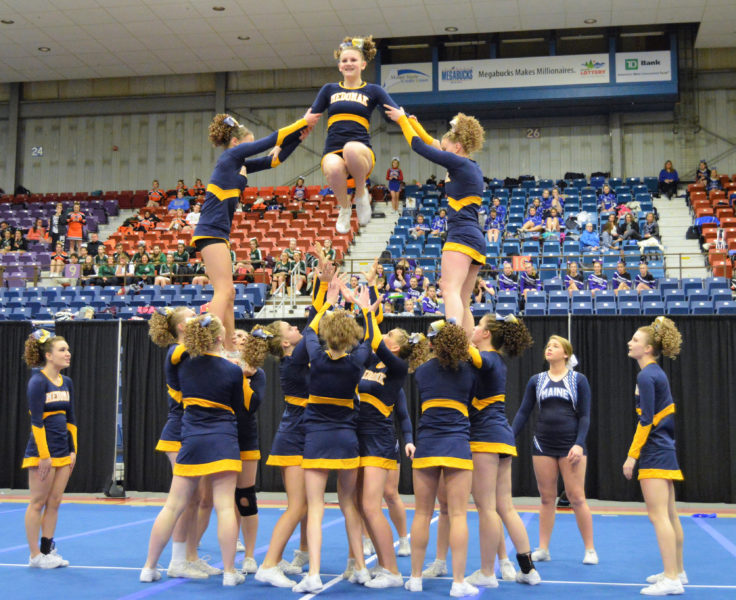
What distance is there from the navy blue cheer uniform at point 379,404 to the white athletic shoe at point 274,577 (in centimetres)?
87

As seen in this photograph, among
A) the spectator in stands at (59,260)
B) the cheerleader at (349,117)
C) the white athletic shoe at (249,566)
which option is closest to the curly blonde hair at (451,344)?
the cheerleader at (349,117)

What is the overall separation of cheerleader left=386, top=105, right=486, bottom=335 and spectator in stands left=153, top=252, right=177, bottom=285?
30.4ft

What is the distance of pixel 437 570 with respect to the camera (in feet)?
18.4

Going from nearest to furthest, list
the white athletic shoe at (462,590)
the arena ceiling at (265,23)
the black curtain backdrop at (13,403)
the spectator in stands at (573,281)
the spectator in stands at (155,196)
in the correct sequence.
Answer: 1. the white athletic shoe at (462,590)
2. the black curtain backdrop at (13,403)
3. the spectator in stands at (573,281)
4. the arena ceiling at (265,23)
5. the spectator in stands at (155,196)

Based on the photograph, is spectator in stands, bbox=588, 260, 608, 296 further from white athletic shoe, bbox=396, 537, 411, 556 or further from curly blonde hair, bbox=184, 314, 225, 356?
curly blonde hair, bbox=184, 314, 225, 356

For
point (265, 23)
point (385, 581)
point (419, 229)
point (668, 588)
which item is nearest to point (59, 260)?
point (265, 23)

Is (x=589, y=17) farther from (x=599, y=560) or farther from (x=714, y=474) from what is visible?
(x=599, y=560)

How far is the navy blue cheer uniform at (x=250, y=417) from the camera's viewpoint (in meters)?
5.53

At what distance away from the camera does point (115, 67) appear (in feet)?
70.2

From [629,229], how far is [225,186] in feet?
37.4

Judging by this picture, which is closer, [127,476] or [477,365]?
[477,365]

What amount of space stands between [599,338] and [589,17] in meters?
10.6

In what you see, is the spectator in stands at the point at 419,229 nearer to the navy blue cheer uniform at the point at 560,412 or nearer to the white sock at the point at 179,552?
the navy blue cheer uniform at the point at 560,412

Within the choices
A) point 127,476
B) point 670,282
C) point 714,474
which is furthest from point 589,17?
point 127,476
